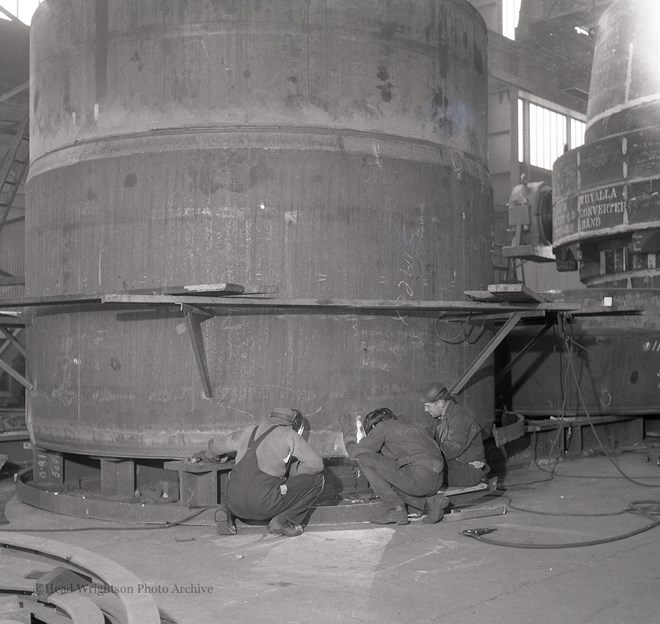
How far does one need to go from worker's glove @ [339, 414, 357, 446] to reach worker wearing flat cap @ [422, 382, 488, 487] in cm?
70

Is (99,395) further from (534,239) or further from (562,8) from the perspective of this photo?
(562,8)

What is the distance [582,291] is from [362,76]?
4858mm

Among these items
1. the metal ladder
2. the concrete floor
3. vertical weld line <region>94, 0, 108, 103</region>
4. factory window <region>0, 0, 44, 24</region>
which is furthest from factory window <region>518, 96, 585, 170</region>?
the concrete floor

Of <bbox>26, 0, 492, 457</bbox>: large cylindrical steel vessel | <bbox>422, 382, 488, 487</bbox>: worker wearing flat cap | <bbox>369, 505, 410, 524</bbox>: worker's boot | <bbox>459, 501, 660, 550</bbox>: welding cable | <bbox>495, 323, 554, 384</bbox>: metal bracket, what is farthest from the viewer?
<bbox>495, 323, 554, 384</bbox>: metal bracket

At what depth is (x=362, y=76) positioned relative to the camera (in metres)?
7.96

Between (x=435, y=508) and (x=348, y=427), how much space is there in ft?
3.56

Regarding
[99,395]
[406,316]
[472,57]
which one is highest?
[472,57]

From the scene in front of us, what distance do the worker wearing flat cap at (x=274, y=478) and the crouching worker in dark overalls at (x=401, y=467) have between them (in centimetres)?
53

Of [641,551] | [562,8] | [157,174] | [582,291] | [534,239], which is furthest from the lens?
[562,8]

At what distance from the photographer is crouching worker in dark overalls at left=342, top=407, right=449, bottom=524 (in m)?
7.32

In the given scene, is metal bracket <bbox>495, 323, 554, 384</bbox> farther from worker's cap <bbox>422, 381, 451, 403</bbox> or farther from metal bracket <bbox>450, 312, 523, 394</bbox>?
worker's cap <bbox>422, 381, 451, 403</bbox>

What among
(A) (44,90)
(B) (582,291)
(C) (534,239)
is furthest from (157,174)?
(C) (534,239)

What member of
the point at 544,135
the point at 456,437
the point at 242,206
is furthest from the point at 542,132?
the point at 242,206

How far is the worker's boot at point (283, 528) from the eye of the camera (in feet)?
Result: 22.4
